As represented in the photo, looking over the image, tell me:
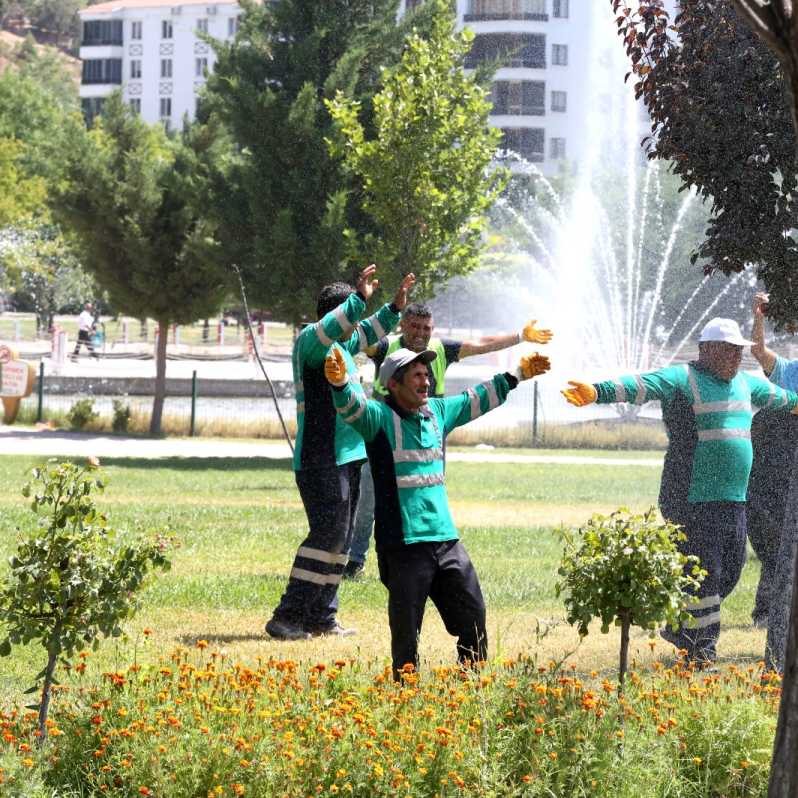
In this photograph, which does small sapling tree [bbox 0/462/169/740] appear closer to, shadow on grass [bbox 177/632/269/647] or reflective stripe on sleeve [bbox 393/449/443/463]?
reflective stripe on sleeve [bbox 393/449/443/463]

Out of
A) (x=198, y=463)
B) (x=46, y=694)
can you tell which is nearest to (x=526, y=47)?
(x=198, y=463)

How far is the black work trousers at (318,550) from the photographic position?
8367 millimetres

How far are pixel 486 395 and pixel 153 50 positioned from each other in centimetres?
10932

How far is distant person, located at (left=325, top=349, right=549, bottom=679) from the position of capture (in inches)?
254

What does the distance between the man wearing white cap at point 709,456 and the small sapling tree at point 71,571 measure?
3366 mm

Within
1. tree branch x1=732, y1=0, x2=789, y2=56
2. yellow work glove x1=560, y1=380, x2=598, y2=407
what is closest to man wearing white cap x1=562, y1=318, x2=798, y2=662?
yellow work glove x1=560, y1=380, x2=598, y2=407

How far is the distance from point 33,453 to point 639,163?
37536mm

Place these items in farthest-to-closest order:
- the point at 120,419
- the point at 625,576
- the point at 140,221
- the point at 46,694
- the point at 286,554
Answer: the point at 120,419 < the point at 140,221 < the point at 286,554 < the point at 625,576 < the point at 46,694

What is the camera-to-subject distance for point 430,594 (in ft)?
22.0

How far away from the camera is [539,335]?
24.4 ft

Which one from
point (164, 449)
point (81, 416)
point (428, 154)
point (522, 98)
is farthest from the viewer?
point (522, 98)

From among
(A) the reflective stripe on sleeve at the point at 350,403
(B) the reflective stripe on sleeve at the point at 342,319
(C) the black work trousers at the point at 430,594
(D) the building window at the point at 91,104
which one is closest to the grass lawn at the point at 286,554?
(C) the black work trousers at the point at 430,594

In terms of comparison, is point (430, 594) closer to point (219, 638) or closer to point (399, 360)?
point (399, 360)

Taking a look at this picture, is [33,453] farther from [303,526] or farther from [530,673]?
[530,673]
